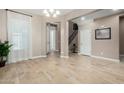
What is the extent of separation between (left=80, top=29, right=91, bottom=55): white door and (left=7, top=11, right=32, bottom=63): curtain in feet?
14.2

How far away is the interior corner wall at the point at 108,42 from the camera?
5827 mm

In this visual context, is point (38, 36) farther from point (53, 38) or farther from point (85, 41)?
point (53, 38)

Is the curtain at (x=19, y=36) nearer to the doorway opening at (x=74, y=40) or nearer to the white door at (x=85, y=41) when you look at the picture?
the white door at (x=85, y=41)

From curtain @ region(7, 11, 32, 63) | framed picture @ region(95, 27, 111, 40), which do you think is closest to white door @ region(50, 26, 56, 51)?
curtain @ region(7, 11, 32, 63)

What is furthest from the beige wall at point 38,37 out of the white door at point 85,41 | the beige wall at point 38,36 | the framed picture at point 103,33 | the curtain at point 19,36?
the framed picture at point 103,33

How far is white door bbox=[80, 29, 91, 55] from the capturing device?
8.20 meters

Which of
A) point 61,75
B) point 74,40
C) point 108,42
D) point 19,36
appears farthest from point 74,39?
point 61,75

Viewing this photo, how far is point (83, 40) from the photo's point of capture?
8.95m

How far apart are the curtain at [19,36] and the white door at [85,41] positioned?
4341 millimetres

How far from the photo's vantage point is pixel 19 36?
19.3 feet

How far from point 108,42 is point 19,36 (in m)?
5.07
